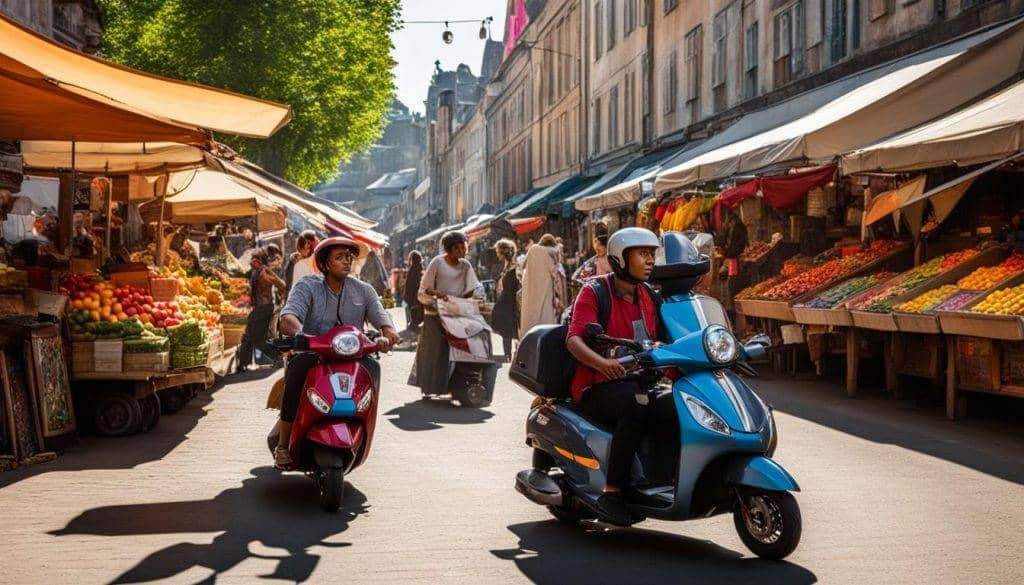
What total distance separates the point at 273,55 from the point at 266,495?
27602mm

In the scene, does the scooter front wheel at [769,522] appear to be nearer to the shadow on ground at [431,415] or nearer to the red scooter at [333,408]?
the red scooter at [333,408]

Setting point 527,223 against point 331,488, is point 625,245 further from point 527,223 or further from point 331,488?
point 527,223

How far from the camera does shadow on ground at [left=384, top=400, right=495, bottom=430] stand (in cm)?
1142

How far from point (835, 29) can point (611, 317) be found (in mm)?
14535

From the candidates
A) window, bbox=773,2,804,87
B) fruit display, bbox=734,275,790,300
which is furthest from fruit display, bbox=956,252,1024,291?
window, bbox=773,2,804,87

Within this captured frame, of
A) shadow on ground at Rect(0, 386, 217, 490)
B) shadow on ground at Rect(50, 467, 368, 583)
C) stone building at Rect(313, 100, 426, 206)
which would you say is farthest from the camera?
stone building at Rect(313, 100, 426, 206)

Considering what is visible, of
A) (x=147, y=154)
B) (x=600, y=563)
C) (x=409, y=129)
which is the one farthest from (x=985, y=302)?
(x=409, y=129)

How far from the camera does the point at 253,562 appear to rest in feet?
19.1

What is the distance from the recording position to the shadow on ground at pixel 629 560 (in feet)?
17.9

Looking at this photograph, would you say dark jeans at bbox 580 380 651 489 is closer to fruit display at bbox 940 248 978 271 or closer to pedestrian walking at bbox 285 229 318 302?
fruit display at bbox 940 248 978 271

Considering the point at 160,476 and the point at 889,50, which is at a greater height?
the point at 889,50

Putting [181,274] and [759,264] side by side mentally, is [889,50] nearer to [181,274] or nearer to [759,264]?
[759,264]

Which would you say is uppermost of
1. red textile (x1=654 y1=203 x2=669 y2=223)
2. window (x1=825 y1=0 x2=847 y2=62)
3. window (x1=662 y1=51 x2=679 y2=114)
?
window (x1=662 y1=51 x2=679 y2=114)

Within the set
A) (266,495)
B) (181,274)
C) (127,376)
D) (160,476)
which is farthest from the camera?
(181,274)
